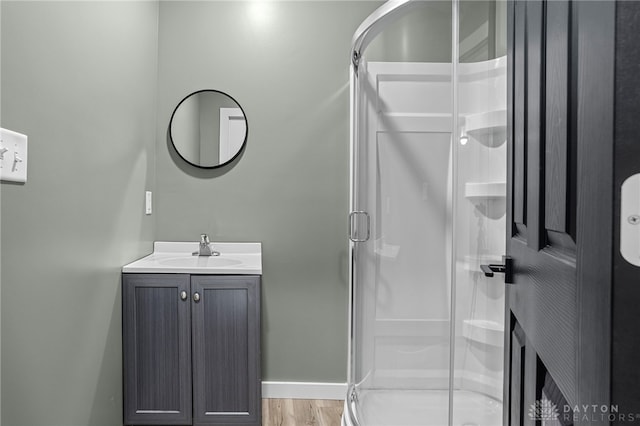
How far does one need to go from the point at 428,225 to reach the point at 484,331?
400 millimetres

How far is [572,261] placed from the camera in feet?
1.66

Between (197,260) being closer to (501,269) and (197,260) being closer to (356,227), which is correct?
(356,227)

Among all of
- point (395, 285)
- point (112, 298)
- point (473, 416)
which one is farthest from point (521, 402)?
point (112, 298)

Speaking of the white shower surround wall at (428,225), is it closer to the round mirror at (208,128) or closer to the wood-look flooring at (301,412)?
the wood-look flooring at (301,412)

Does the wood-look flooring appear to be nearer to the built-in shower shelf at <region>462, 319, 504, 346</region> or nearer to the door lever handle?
the built-in shower shelf at <region>462, 319, 504, 346</region>

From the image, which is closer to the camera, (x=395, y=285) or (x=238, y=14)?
(x=395, y=285)

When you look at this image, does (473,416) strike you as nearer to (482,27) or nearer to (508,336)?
(508,336)

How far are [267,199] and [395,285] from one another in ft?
3.44

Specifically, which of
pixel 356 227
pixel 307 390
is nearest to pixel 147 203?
pixel 356 227

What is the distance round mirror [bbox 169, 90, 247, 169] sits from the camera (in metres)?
2.49

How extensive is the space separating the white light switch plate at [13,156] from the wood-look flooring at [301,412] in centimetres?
164

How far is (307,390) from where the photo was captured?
98.6 inches

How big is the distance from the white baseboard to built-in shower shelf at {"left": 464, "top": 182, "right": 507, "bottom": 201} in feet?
5.16

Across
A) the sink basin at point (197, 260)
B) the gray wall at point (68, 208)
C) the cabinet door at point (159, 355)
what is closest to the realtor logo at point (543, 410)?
the gray wall at point (68, 208)
